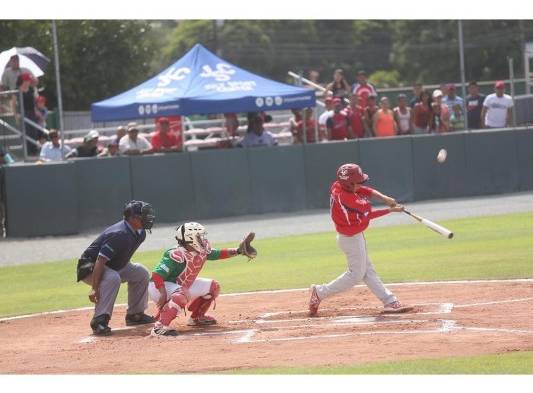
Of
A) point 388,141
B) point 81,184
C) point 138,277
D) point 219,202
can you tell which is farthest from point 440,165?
point 138,277

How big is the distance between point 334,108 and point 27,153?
7130 millimetres

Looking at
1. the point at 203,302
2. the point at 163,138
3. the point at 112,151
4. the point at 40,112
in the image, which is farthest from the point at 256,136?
the point at 203,302

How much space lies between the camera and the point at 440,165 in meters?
27.0

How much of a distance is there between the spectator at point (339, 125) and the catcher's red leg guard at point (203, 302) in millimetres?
14063

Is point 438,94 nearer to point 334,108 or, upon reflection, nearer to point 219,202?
point 334,108

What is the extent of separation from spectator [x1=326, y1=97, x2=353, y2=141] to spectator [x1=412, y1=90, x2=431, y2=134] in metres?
1.67

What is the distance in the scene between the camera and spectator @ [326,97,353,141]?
88.5ft

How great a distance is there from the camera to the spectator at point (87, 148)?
2486cm

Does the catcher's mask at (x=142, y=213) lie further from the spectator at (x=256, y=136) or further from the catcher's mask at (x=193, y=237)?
the spectator at (x=256, y=136)

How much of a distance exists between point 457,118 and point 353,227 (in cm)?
1578

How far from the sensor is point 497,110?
2792cm

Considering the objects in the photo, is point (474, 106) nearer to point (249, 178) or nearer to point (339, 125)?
point (339, 125)

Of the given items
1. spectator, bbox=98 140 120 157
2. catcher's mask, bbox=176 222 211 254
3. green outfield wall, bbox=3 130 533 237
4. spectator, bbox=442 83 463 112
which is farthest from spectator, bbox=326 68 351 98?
catcher's mask, bbox=176 222 211 254

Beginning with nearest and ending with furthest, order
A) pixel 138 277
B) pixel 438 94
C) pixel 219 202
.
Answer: pixel 138 277 < pixel 219 202 < pixel 438 94
